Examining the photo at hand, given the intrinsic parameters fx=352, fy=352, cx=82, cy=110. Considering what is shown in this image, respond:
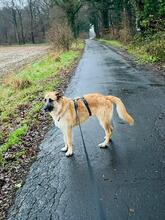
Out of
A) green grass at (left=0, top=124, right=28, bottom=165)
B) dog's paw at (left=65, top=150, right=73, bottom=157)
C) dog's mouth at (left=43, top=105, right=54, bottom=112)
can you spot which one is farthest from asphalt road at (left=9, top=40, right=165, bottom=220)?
dog's mouth at (left=43, top=105, right=54, bottom=112)

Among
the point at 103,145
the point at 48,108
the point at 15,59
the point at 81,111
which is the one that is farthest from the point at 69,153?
the point at 15,59

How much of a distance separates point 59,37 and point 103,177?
3067 cm

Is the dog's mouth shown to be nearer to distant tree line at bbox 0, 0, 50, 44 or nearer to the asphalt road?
the asphalt road

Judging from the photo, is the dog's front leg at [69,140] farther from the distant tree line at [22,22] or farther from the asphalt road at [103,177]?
the distant tree line at [22,22]

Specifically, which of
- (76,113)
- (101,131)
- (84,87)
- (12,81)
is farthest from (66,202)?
(12,81)

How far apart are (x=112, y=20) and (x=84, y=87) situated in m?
55.0

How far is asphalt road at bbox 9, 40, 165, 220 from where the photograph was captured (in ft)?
17.4

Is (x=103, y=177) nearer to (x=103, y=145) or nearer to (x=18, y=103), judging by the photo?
(x=103, y=145)

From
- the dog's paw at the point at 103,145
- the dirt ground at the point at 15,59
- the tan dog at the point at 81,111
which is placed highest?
the tan dog at the point at 81,111

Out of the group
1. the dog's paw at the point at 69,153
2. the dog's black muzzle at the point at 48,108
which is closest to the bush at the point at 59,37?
the dog's paw at the point at 69,153

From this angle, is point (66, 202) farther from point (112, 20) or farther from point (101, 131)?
point (112, 20)

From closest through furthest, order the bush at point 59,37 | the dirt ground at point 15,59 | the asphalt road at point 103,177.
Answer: the asphalt road at point 103,177 → the dirt ground at point 15,59 → the bush at point 59,37

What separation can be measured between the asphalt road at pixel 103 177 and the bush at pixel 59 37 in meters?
26.5

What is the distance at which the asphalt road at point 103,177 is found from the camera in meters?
5.29
